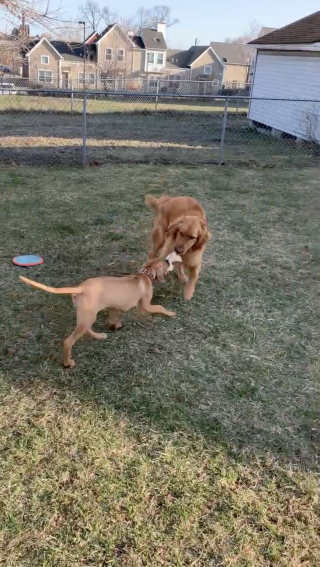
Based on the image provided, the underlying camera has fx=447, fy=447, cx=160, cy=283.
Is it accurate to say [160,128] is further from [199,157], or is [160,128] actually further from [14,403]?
[14,403]

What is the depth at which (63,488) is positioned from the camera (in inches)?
83.6

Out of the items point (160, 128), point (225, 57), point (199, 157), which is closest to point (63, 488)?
point (199, 157)

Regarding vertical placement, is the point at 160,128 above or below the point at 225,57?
below

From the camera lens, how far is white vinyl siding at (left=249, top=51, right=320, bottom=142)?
1275 centimetres

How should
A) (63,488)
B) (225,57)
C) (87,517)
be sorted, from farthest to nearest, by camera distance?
(225,57) → (63,488) → (87,517)

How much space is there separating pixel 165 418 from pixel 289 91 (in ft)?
46.3

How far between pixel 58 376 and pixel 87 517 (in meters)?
1.05

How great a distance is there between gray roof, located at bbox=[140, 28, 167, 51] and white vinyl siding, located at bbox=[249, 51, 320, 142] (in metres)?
35.2

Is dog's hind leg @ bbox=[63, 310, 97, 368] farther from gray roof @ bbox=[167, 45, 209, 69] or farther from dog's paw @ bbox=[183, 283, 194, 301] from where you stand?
→ gray roof @ bbox=[167, 45, 209, 69]

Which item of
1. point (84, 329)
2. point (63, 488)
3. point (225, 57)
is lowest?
point (63, 488)

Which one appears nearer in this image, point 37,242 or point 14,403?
point 14,403

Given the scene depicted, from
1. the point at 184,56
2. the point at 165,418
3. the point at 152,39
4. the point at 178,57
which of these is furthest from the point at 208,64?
the point at 165,418

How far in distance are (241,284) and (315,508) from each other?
7.87ft

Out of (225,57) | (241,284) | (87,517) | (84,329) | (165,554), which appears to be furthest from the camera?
(225,57)
